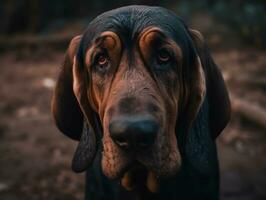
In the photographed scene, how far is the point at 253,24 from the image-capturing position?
11.2 meters

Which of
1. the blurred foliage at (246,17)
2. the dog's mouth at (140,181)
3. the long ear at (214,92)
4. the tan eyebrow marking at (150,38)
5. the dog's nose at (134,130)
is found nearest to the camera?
the dog's nose at (134,130)

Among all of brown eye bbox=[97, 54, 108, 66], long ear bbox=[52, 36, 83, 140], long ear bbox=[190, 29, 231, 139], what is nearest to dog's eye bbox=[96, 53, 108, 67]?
brown eye bbox=[97, 54, 108, 66]

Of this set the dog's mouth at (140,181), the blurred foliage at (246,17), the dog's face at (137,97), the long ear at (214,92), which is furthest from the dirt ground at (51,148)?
the dog's face at (137,97)

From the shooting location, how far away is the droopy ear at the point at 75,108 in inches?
134

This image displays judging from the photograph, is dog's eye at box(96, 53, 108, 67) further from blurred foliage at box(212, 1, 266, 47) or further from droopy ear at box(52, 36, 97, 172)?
blurred foliage at box(212, 1, 266, 47)

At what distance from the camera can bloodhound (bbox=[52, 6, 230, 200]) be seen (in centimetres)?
288

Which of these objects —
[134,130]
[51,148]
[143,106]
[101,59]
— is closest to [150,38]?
[101,59]

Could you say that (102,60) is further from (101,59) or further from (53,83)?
(53,83)

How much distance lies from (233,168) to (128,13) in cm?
317

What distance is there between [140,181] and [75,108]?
76cm

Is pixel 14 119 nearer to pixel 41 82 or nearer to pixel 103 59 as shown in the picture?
pixel 41 82

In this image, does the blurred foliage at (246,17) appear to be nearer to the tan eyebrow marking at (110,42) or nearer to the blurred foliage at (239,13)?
the blurred foliage at (239,13)

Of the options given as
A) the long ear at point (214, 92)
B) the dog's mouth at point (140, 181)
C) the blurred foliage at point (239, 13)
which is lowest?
the blurred foliage at point (239, 13)

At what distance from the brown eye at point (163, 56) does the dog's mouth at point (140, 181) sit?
2.40 feet
